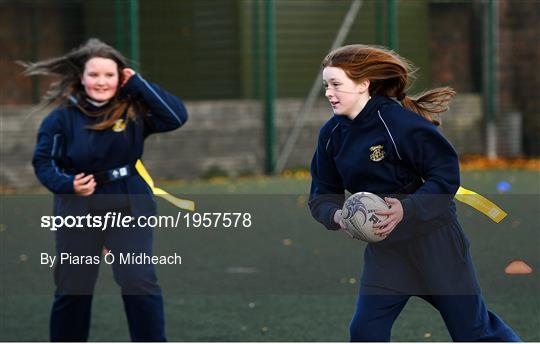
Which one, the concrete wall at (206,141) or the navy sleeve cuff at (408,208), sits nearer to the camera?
the navy sleeve cuff at (408,208)

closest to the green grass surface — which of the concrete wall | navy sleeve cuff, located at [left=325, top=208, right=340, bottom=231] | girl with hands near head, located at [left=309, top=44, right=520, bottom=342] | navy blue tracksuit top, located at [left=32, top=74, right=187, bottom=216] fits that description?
navy blue tracksuit top, located at [left=32, top=74, right=187, bottom=216]

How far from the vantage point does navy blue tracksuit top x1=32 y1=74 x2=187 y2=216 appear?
555 cm

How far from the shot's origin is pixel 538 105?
19750mm

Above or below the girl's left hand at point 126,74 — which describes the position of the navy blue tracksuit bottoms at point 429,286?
below

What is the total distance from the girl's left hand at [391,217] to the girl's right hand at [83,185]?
1739 mm

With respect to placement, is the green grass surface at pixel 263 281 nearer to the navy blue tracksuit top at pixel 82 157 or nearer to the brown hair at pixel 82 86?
the navy blue tracksuit top at pixel 82 157

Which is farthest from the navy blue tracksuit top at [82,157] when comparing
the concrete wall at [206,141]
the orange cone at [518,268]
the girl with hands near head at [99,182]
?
the concrete wall at [206,141]

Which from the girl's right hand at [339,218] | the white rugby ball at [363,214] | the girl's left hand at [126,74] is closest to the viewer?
the white rugby ball at [363,214]

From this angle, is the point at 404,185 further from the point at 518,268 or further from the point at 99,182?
the point at 518,268

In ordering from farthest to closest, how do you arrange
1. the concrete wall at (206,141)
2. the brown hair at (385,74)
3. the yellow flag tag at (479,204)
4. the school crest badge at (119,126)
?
the concrete wall at (206,141)
the school crest badge at (119,126)
the yellow flag tag at (479,204)
the brown hair at (385,74)

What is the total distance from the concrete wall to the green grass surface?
2303 millimetres

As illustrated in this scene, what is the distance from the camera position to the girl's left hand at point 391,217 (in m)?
4.19

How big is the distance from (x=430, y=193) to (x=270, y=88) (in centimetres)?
1349

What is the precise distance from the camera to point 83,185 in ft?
17.9
